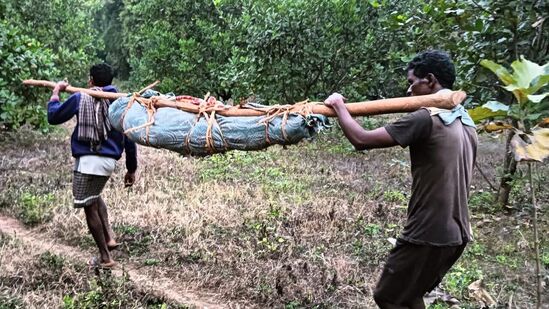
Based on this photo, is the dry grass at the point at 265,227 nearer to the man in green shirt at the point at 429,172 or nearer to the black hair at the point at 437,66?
the man in green shirt at the point at 429,172

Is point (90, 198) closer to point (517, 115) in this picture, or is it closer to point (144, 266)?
point (144, 266)

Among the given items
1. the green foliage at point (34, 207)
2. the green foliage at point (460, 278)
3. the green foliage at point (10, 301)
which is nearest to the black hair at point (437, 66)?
the green foliage at point (460, 278)

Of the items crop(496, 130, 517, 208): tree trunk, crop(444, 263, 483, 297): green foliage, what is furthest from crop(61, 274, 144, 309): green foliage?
crop(496, 130, 517, 208): tree trunk

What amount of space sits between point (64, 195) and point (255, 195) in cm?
222

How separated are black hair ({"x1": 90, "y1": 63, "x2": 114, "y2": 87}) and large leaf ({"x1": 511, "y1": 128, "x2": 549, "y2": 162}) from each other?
3015 millimetres

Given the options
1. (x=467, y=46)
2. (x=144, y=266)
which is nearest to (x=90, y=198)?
(x=144, y=266)

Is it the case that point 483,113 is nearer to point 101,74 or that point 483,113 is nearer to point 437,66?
point 437,66

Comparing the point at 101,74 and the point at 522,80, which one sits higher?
the point at 522,80

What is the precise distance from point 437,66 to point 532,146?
2.27 feet

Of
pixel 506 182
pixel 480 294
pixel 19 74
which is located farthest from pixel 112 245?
pixel 19 74

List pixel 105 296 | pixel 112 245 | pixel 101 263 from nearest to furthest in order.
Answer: pixel 105 296 < pixel 101 263 < pixel 112 245

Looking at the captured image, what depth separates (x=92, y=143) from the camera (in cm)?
414

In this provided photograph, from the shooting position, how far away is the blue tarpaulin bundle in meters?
3.08

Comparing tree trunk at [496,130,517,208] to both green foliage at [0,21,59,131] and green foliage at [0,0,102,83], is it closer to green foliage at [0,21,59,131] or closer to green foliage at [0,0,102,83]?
green foliage at [0,21,59,131]
